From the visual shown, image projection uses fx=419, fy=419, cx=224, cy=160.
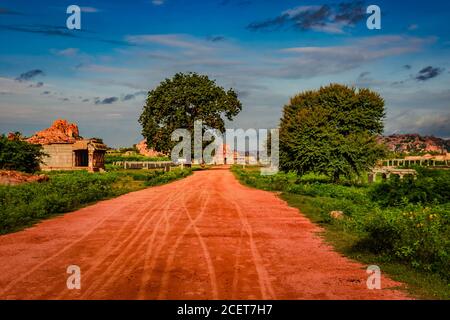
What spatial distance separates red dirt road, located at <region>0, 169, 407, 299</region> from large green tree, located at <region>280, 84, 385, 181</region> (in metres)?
16.9

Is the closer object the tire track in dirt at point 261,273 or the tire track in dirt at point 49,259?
the tire track in dirt at point 261,273

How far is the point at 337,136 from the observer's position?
109 ft

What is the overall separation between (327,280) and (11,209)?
1319 centimetres

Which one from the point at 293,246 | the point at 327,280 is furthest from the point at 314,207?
the point at 327,280

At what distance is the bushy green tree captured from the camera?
119ft

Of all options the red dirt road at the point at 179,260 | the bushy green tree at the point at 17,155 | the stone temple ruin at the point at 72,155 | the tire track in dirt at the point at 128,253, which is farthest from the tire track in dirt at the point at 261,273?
the stone temple ruin at the point at 72,155

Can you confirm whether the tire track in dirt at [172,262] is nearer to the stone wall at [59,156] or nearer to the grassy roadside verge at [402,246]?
the grassy roadside verge at [402,246]

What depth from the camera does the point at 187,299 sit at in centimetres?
705

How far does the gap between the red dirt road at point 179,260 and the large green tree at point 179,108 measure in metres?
42.1

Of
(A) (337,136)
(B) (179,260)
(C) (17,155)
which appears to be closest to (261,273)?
(B) (179,260)

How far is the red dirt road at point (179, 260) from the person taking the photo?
A: 24.7ft

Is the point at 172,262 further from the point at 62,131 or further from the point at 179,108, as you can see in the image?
the point at 62,131

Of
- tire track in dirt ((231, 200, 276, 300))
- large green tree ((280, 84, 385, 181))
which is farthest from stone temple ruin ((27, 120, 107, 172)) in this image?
tire track in dirt ((231, 200, 276, 300))

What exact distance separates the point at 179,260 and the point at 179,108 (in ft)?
165
